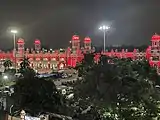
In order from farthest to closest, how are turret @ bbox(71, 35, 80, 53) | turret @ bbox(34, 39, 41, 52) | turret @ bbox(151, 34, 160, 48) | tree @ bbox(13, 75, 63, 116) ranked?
turret @ bbox(34, 39, 41, 52), turret @ bbox(71, 35, 80, 53), turret @ bbox(151, 34, 160, 48), tree @ bbox(13, 75, 63, 116)

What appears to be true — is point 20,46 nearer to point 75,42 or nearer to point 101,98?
point 75,42

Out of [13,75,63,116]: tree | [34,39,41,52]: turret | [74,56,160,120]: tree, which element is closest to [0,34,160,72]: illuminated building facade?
[34,39,41,52]: turret

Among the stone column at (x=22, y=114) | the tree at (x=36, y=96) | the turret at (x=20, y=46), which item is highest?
the turret at (x=20, y=46)

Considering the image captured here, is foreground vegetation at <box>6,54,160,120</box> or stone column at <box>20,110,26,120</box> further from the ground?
foreground vegetation at <box>6,54,160,120</box>

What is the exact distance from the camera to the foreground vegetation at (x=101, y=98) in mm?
12570

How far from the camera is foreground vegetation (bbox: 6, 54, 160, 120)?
12.6m

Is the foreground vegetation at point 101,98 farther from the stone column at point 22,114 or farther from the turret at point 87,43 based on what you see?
the turret at point 87,43

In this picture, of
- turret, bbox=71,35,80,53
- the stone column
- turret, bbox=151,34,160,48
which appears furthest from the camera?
turret, bbox=71,35,80,53

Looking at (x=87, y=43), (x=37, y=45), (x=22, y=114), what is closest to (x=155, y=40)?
(x=87, y=43)

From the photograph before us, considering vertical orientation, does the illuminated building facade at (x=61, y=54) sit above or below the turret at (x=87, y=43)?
below

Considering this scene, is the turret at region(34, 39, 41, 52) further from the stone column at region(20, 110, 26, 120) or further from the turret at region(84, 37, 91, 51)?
the stone column at region(20, 110, 26, 120)

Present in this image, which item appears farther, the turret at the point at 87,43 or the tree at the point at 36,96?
the turret at the point at 87,43

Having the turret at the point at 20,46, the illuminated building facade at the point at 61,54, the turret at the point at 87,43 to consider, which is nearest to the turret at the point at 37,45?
the illuminated building facade at the point at 61,54

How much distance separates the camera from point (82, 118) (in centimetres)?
1351
